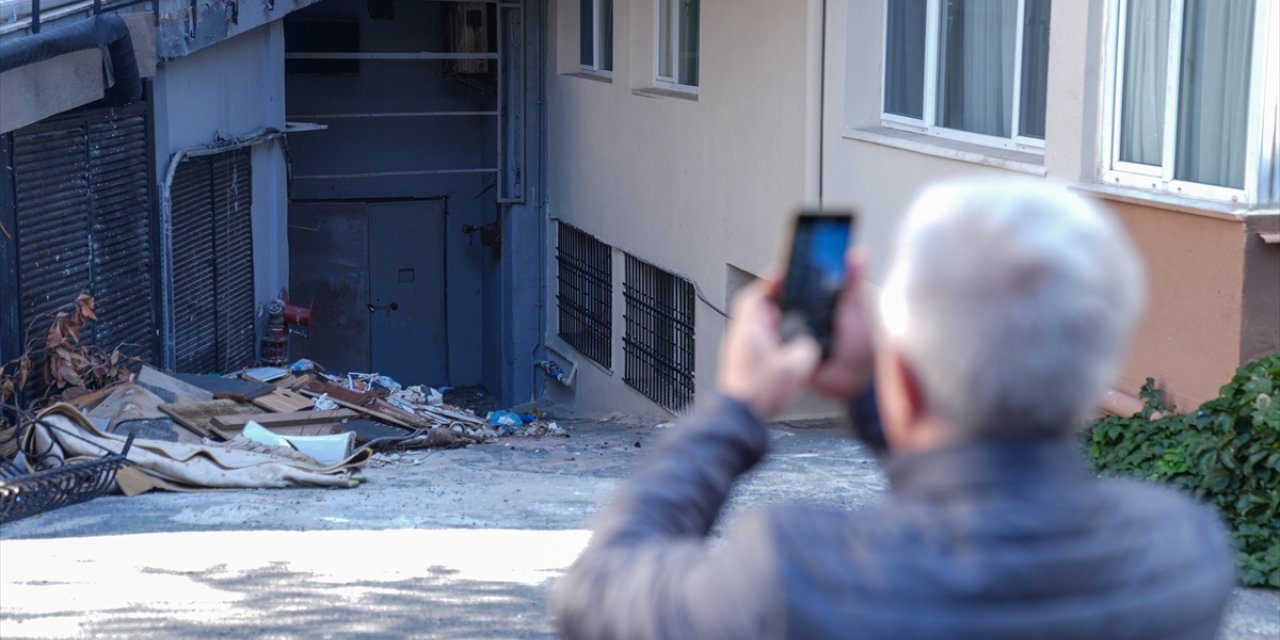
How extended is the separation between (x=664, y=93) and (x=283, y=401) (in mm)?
4985

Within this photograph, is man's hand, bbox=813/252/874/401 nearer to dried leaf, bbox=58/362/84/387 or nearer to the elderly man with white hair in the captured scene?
the elderly man with white hair

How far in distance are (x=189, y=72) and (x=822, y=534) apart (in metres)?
10.9

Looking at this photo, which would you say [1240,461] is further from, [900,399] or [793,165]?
[793,165]

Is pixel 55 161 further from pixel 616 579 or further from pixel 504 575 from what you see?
pixel 616 579

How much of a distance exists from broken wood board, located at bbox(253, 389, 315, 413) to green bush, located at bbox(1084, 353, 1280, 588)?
6.25m

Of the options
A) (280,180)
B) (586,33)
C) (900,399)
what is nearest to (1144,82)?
(900,399)

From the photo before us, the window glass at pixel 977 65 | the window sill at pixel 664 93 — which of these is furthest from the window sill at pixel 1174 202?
the window sill at pixel 664 93

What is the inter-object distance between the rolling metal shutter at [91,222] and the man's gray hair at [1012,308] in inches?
329

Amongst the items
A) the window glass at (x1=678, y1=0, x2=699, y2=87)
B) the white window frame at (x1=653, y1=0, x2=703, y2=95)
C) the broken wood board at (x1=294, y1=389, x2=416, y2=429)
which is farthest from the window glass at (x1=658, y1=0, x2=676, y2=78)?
the broken wood board at (x1=294, y1=389, x2=416, y2=429)

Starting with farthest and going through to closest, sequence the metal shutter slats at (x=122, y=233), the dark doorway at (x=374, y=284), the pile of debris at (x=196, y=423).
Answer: the dark doorway at (x=374, y=284) < the metal shutter slats at (x=122, y=233) < the pile of debris at (x=196, y=423)

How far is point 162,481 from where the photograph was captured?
7695mm

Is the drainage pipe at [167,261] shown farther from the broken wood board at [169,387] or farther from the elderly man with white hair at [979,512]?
the elderly man with white hair at [979,512]

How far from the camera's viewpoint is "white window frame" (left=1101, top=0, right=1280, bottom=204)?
604 centimetres

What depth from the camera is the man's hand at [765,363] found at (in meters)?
1.72
